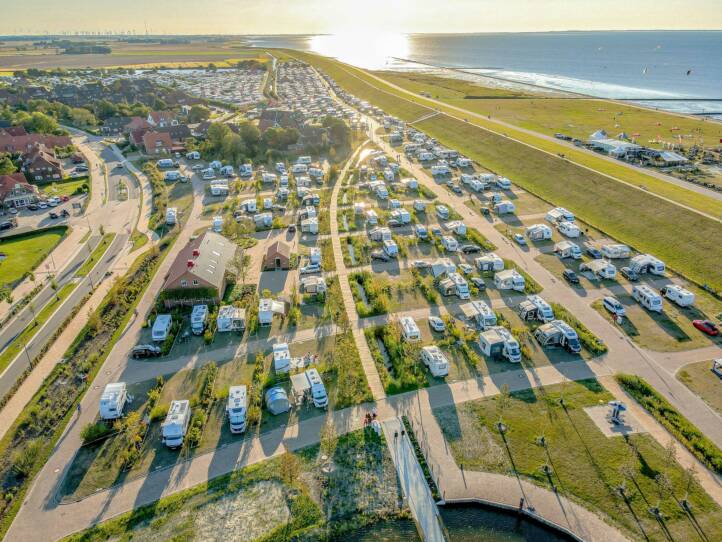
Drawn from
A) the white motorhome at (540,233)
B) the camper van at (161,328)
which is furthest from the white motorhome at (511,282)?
the camper van at (161,328)

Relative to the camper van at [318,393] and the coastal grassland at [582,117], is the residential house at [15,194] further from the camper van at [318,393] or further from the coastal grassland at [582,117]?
the coastal grassland at [582,117]

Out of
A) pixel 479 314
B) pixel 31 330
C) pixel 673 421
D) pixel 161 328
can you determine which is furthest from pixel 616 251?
pixel 31 330

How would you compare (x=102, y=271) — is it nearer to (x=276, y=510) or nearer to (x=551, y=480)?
(x=276, y=510)

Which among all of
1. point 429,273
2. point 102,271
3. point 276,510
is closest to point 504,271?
point 429,273

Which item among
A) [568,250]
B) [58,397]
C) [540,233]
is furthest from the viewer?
[540,233]

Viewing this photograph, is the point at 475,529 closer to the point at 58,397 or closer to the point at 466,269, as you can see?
the point at 466,269

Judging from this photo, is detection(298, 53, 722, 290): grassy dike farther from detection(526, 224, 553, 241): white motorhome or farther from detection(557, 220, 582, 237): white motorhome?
detection(526, 224, 553, 241): white motorhome

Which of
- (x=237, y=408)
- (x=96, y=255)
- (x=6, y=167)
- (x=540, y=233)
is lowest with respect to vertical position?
(x=96, y=255)
